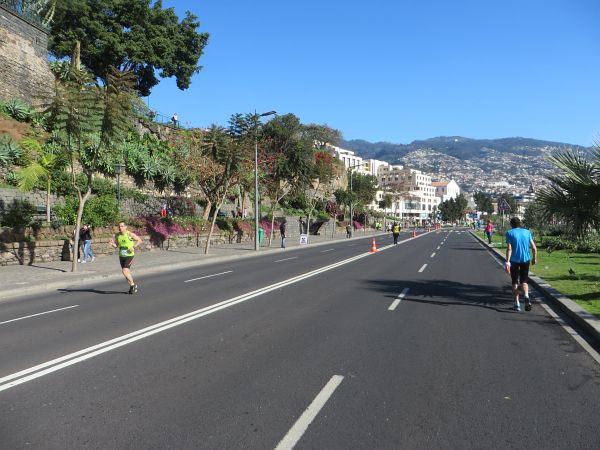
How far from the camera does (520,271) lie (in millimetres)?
8750

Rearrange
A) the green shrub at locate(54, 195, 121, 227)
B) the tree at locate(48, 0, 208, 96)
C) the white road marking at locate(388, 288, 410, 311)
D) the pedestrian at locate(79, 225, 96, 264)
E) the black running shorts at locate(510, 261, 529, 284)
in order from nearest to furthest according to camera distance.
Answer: the black running shorts at locate(510, 261, 529, 284) → the white road marking at locate(388, 288, 410, 311) → the pedestrian at locate(79, 225, 96, 264) → the green shrub at locate(54, 195, 121, 227) → the tree at locate(48, 0, 208, 96)

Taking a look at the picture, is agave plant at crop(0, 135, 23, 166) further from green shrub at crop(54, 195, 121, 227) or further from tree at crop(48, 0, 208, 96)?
tree at crop(48, 0, 208, 96)

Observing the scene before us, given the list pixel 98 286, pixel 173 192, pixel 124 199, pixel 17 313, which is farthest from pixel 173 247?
pixel 17 313

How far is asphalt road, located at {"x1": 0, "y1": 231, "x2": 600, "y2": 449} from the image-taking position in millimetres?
3793

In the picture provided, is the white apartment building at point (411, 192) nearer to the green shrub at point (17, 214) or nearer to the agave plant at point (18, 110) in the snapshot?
the agave plant at point (18, 110)

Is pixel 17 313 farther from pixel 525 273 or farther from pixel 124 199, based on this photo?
pixel 124 199

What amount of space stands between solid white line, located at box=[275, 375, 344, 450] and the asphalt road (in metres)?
0.02

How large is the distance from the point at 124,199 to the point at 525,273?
81.3 feet

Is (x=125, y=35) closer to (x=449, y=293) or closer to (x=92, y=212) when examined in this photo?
(x=92, y=212)

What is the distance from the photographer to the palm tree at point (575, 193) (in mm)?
9336

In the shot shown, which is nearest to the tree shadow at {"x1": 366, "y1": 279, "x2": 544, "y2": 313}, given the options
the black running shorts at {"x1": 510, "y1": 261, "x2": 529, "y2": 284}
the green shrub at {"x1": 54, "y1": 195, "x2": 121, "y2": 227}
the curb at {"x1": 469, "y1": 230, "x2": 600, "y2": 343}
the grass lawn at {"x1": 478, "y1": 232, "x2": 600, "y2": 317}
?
Result: the black running shorts at {"x1": 510, "y1": 261, "x2": 529, "y2": 284}

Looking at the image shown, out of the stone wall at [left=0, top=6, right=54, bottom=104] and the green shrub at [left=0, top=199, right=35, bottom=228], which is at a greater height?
the stone wall at [left=0, top=6, right=54, bottom=104]

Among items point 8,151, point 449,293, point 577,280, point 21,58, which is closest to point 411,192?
point 21,58

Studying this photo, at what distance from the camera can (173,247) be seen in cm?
2811
